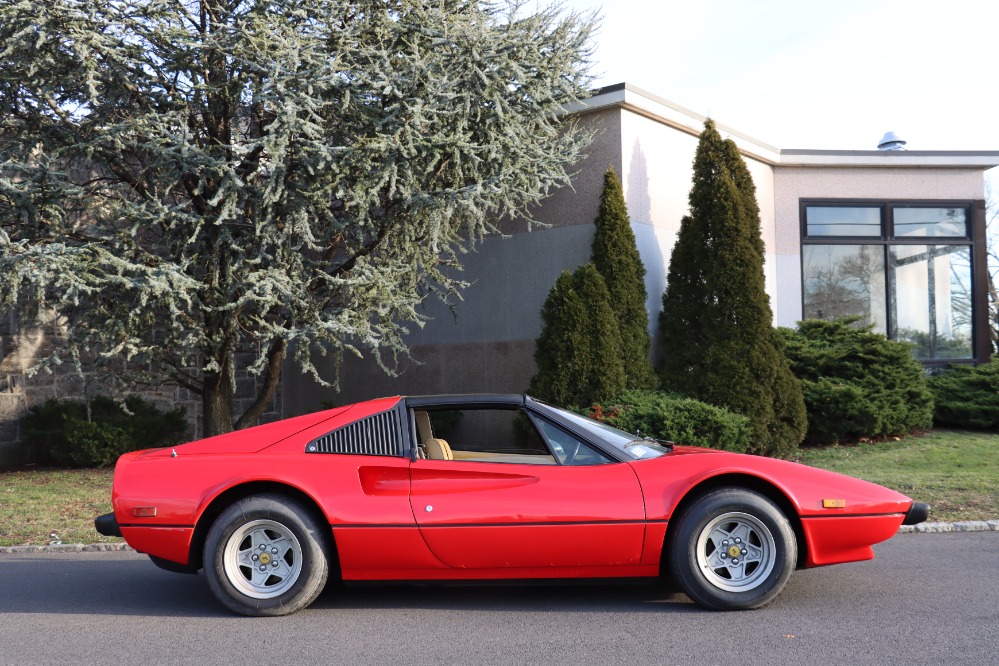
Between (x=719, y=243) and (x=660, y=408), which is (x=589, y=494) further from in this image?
(x=719, y=243)

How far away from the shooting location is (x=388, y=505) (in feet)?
17.1

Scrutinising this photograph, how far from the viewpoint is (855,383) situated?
13438mm

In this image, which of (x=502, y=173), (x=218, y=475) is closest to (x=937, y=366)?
(x=502, y=173)

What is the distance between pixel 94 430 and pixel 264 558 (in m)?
8.99

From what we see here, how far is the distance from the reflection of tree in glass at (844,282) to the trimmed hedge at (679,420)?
5561mm

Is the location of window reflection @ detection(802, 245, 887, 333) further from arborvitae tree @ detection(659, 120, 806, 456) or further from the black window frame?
arborvitae tree @ detection(659, 120, 806, 456)

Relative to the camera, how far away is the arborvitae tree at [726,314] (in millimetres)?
11969

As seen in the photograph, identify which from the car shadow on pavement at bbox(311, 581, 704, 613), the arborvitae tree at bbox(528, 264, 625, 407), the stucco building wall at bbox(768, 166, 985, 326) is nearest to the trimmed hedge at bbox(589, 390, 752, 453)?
the arborvitae tree at bbox(528, 264, 625, 407)

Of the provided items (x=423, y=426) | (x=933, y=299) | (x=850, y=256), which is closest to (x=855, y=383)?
(x=850, y=256)

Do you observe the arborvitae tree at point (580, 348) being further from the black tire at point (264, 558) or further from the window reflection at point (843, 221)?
the black tire at point (264, 558)

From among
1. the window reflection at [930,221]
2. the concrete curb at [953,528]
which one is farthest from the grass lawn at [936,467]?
the window reflection at [930,221]

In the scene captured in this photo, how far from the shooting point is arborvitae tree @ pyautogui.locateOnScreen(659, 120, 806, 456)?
39.3 ft

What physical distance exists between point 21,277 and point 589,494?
20.9 feet

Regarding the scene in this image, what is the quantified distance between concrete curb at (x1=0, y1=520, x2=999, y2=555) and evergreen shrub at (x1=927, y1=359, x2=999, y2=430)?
23.1ft
